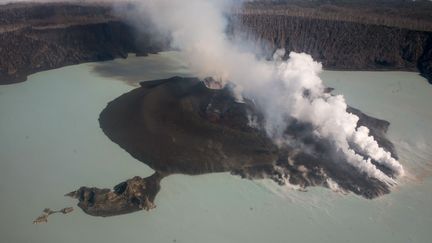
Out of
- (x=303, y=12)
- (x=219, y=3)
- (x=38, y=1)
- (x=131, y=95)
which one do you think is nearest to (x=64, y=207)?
(x=131, y=95)

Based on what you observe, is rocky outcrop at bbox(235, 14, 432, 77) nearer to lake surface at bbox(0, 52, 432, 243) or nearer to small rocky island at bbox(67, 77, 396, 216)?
lake surface at bbox(0, 52, 432, 243)

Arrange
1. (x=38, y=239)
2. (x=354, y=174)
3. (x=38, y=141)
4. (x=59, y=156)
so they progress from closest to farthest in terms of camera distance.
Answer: (x=38, y=239) → (x=354, y=174) → (x=59, y=156) → (x=38, y=141)

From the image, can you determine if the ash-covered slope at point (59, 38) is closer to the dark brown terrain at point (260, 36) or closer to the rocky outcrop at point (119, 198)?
the dark brown terrain at point (260, 36)

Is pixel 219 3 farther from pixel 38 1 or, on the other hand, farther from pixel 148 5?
pixel 38 1

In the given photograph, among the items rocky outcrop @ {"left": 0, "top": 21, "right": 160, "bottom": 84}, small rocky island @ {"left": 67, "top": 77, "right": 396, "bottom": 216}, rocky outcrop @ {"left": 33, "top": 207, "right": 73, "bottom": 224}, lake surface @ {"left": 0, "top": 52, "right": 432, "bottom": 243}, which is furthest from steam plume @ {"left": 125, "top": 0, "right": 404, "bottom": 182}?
rocky outcrop @ {"left": 33, "top": 207, "right": 73, "bottom": 224}

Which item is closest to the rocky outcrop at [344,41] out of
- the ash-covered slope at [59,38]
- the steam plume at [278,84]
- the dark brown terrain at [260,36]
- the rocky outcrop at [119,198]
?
the dark brown terrain at [260,36]
